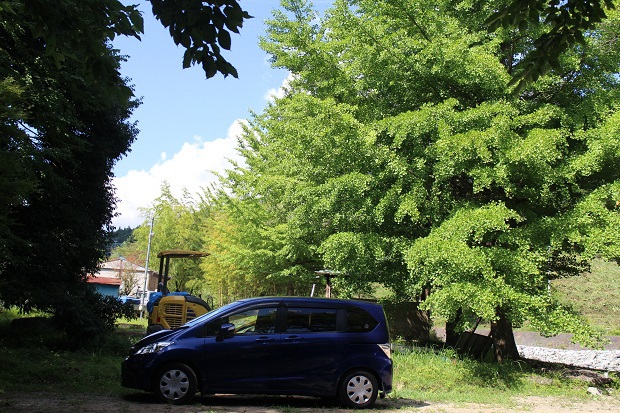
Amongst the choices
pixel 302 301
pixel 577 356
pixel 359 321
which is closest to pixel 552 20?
pixel 359 321

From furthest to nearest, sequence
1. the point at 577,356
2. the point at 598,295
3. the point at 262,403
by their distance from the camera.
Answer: the point at 598,295
the point at 577,356
the point at 262,403

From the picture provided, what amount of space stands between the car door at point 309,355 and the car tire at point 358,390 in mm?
189

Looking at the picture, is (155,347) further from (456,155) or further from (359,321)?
(456,155)

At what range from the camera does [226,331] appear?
8.80 m

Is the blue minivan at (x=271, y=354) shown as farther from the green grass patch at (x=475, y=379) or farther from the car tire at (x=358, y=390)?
the green grass patch at (x=475, y=379)

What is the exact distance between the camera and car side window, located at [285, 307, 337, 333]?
911cm

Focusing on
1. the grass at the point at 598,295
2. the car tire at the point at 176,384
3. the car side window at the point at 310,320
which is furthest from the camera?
the grass at the point at 598,295

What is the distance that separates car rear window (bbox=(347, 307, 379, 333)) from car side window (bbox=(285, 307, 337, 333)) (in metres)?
0.27

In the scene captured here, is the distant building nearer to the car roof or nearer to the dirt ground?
the dirt ground

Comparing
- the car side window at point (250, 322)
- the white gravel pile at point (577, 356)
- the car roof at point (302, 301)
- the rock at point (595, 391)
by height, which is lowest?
the rock at point (595, 391)

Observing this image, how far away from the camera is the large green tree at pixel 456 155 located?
11891mm

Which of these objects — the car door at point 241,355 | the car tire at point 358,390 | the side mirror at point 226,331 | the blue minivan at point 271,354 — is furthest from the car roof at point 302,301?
the car tire at point 358,390

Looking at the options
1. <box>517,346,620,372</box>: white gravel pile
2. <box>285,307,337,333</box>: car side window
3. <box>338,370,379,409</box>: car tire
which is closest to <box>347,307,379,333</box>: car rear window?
<box>285,307,337,333</box>: car side window

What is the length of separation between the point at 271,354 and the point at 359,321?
1.63 metres
